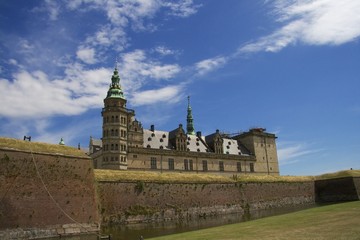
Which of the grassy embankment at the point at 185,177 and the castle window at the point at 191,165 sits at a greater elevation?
the castle window at the point at 191,165

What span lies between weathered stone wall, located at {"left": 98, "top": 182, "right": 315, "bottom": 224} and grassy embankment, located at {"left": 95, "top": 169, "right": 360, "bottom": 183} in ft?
1.80

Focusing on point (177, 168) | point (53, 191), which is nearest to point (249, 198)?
point (177, 168)

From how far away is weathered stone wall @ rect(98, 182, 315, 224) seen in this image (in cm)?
3178

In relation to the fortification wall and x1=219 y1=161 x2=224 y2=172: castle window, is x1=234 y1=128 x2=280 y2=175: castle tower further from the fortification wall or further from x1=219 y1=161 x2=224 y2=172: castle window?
the fortification wall

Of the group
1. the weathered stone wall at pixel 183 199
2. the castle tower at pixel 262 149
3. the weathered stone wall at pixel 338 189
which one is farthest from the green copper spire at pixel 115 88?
the weathered stone wall at pixel 338 189

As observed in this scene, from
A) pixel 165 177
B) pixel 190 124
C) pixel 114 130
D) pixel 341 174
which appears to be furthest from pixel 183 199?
pixel 190 124

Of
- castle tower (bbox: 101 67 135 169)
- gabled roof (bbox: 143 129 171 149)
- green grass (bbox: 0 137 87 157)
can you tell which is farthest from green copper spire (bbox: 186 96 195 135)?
green grass (bbox: 0 137 87 157)

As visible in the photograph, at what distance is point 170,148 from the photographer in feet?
190

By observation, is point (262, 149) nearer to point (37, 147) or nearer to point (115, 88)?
point (115, 88)

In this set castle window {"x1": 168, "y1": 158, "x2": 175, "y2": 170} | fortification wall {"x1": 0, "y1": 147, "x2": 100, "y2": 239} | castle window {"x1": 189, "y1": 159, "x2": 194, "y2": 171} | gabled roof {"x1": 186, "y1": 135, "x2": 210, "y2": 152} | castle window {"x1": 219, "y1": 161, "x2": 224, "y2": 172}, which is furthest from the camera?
castle window {"x1": 219, "y1": 161, "x2": 224, "y2": 172}

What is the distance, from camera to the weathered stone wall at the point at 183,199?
31.8 metres

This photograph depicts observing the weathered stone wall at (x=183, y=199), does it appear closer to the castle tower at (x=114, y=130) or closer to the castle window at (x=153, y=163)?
the castle tower at (x=114, y=130)

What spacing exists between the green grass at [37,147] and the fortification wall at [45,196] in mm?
390

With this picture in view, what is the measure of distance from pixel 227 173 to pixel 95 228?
3989 cm
